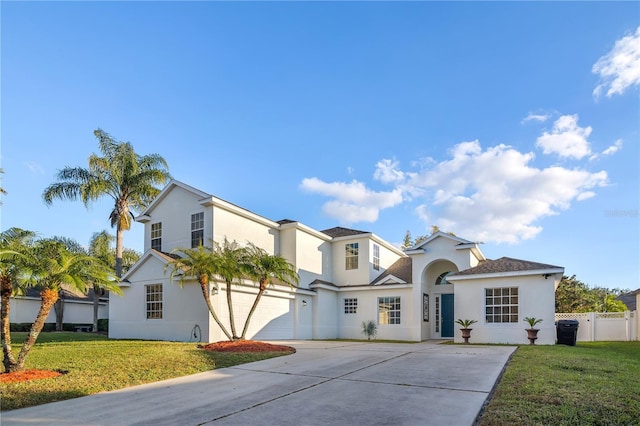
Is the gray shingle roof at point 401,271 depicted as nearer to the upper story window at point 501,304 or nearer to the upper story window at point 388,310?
the upper story window at point 388,310

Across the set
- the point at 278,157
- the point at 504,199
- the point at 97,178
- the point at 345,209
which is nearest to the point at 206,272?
the point at 278,157

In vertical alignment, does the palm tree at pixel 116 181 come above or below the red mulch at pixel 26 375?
above

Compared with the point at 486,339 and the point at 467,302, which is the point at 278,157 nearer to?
the point at 467,302

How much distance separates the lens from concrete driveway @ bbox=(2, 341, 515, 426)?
5211 mm

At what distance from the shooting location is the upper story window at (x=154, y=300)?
17.7 m

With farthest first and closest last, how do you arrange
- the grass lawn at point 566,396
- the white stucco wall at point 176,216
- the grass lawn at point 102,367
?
the white stucco wall at point 176,216 < the grass lawn at point 102,367 < the grass lawn at point 566,396

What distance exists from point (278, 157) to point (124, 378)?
15.3 m

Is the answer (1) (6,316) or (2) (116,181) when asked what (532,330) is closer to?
(1) (6,316)

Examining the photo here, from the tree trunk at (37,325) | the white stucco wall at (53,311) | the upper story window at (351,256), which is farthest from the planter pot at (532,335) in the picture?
the white stucco wall at (53,311)

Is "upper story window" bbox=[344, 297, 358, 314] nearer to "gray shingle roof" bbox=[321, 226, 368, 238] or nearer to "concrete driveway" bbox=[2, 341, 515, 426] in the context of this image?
"gray shingle roof" bbox=[321, 226, 368, 238]

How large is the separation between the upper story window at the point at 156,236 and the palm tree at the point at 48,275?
40.7 feet

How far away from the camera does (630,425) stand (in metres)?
4.54

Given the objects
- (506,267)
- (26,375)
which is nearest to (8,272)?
(26,375)

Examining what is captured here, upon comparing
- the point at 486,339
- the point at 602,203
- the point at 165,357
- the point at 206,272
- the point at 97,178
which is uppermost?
the point at 97,178
